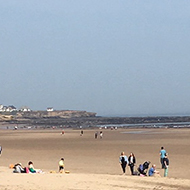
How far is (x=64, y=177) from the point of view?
17.4 meters

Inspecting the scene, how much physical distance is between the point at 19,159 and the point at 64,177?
38.7ft

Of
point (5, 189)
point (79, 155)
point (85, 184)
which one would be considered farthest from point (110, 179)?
point (79, 155)

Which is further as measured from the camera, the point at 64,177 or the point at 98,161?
the point at 98,161

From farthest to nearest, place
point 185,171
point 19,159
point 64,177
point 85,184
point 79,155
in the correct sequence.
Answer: point 79,155 < point 19,159 < point 185,171 < point 64,177 < point 85,184

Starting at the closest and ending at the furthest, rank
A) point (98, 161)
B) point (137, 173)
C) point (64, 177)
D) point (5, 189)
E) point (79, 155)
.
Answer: point (5, 189), point (64, 177), point (137, 173), point (98, 161), point (79, 155)

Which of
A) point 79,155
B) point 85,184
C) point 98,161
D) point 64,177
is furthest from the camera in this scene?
point 79,155

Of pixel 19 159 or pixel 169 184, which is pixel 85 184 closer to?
pixel 169 184

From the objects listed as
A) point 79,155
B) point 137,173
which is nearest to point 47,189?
point 137,173

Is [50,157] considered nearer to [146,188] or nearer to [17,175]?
[17,175]

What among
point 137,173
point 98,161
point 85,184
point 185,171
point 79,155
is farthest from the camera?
point 79,155

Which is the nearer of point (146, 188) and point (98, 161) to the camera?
point (146, 188)

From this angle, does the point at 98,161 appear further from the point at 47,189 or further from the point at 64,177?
the point at 47,189

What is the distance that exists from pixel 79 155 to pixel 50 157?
6.78 feet

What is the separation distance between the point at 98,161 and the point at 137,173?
21.2ft
